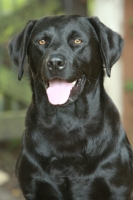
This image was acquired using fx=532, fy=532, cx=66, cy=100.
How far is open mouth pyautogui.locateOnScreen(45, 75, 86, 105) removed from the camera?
12.1 ft

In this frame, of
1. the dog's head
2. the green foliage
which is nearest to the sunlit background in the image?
the green foliage

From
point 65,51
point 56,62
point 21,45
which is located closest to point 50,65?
point 56,62

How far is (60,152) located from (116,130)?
441 millimetres

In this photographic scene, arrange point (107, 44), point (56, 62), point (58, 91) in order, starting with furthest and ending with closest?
1. point (107, 44)
2. point (58, 91)
3. point (56, 62)

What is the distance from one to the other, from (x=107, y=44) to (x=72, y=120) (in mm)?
614

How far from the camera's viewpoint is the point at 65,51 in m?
3.69

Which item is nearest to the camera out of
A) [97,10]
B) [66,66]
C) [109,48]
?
[66,66]

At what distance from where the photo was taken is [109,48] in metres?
3.89

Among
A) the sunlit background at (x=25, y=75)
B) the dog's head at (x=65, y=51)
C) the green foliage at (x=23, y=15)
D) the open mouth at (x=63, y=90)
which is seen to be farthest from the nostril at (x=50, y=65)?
the green foliage at (x=23, y=15)

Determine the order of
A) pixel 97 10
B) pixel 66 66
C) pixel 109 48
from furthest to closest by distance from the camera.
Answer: pixel 97 10 → pixel 109 48 → pixel 66 66

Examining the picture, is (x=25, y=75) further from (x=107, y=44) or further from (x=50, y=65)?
(x=50, y=65)

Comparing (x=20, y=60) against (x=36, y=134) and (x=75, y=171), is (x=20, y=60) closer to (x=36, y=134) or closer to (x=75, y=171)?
(x=36, y=134)

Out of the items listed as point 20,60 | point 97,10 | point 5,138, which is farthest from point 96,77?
point 5,138

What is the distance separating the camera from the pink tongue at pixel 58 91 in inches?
145
